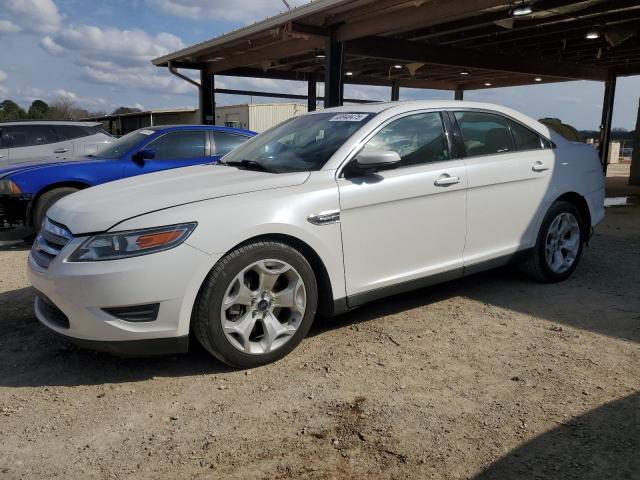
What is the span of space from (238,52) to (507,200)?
1096cm

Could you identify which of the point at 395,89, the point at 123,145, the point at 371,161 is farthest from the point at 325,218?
the point at 395,89

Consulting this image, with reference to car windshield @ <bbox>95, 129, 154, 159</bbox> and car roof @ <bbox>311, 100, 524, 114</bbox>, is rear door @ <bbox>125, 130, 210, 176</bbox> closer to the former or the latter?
car windshield @ <bbox>95, 129, 154, 159</bbox>

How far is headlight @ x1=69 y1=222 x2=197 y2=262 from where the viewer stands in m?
2.90

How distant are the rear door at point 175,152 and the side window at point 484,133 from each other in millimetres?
3997

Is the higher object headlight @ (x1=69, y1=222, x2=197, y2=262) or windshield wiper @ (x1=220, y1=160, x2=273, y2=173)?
windshield wiper @ (x1=220, y1=160, x2=273, y2=173)

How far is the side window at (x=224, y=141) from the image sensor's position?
24.4ft

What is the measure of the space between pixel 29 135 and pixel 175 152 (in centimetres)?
507

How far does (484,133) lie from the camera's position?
436 cm

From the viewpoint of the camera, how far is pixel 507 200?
4344mm

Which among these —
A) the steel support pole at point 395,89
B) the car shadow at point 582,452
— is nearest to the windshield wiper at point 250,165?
the car shadow at point 582,452

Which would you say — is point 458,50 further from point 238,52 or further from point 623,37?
point 238,52

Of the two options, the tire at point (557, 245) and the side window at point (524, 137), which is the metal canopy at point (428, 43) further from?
the tire at point (557, 245)

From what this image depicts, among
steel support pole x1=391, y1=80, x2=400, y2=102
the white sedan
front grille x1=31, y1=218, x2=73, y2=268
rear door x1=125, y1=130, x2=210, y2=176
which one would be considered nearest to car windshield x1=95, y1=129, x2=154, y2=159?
rear door x1=125, y1=130, x2=210, y2=176

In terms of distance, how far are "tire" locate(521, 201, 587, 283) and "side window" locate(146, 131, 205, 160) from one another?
4.55m
